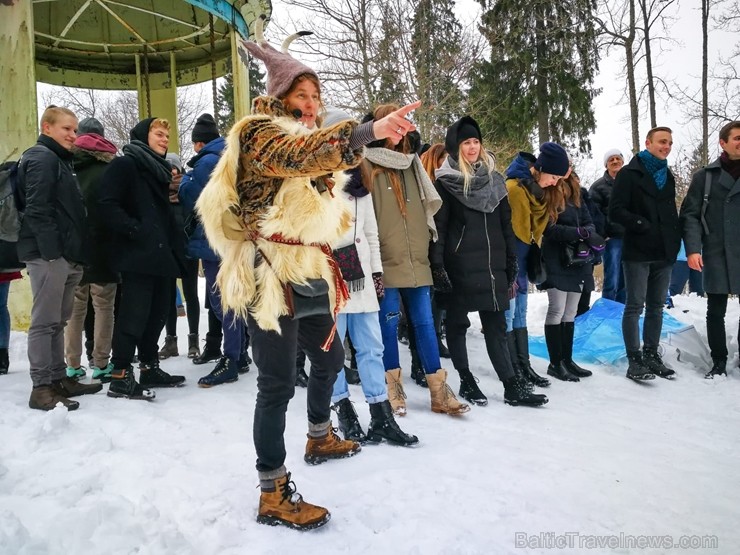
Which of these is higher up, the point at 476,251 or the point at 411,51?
the point at 411,51

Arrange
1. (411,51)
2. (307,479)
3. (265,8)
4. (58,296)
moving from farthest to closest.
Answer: (411,51), (265,8), (58,296), (307,479)

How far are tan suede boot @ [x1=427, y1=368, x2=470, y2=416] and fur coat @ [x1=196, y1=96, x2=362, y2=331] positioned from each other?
5.77 feet

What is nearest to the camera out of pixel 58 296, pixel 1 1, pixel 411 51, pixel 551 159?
pixel 58 296

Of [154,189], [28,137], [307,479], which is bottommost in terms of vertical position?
[307,479]

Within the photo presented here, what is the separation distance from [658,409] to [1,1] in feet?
24.4

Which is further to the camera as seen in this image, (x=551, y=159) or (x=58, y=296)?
(x=551, y=159)

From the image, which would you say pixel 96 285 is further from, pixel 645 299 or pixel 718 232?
pixel 718 232

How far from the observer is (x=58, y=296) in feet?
11.8

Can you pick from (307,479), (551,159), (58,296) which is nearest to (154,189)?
(58,296)

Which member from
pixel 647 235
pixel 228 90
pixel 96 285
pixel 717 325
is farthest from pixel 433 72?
pixel 228 90

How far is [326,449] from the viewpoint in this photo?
285cm

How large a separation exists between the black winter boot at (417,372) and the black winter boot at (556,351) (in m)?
1.37

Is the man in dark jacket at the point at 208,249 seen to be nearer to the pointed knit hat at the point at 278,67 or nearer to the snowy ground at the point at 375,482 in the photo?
the snowy ground at the point at 375,482

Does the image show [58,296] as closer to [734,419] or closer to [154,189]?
[154,189]
